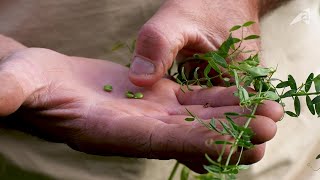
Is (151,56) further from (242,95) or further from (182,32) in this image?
(242,95)

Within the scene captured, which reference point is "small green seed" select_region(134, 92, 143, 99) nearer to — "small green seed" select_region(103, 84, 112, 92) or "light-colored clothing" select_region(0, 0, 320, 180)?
"small green seed" select_region(103, 84, 112, 92)

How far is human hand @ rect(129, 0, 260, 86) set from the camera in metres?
0.83

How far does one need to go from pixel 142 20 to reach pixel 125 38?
43mm

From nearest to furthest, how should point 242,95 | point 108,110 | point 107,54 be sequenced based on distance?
point 242,95 < point 108,110 < point 107,54

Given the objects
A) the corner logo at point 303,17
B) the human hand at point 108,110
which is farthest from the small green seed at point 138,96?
the corner logo at point 303,17

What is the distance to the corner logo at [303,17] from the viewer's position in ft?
3.80

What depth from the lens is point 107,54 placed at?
3.39 feet

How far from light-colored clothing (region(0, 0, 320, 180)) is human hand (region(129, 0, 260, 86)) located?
0.36 feet

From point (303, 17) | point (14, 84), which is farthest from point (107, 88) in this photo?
point (303, 17)

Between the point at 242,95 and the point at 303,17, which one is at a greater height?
the point at 242,95

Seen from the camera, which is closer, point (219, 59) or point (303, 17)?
point (219, 59)

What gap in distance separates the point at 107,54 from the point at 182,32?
7.8 inches

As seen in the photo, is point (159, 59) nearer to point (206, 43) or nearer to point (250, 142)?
point (206, 43)

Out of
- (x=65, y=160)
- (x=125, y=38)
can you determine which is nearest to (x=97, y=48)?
(x=125, y=38)
